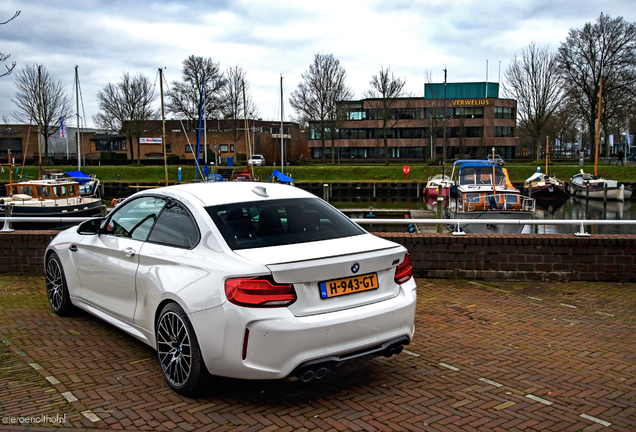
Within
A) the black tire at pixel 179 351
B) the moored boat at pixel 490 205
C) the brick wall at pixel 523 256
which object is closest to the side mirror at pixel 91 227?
the black tire at pixel 179 351

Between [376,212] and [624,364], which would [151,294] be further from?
[376,212]

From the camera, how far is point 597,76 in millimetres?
51781

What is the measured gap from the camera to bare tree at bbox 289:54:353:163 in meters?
60.9

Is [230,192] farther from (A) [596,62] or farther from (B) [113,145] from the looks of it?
(B) [113,145]

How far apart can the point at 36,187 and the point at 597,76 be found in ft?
163

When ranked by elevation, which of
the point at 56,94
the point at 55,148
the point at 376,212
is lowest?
the point at 376,212

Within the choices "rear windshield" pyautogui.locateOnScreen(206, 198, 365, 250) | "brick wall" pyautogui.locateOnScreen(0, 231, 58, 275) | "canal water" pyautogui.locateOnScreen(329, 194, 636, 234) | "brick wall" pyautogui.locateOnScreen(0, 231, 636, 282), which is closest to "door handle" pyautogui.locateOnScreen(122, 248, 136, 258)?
"rear windshield" pyautogui.locateOnScreen(206, 198, 365, 250)

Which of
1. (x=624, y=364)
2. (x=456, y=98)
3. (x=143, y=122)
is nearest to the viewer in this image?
(x=624, y=364)

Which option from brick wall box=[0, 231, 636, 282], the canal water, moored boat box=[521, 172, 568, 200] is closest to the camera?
brick wall box=[0, 231, 636, 282]

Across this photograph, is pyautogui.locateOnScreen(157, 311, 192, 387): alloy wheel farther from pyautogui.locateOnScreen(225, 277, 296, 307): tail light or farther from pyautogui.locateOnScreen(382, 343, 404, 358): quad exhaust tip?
pyautogui.locateOnScreen(382, 343, 404, 358): quad exhaust tip

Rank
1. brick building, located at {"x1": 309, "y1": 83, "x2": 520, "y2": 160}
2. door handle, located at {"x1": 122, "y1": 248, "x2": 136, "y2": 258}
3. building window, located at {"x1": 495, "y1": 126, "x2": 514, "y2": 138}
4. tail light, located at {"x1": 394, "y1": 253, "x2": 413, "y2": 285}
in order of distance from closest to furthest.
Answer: tail light, located at {"x1": 394, "y1": 253, "x2": 413, "y2": 285} → door handle, located at {"x1": 122, "y1": 248, "x2": 136, "y2": 258} → brick building, located at {"x1": 309, "y1": 83, "x2": 520, "y2": 160} → building window, located at {"x1": 495, "y1": 126, "x2": 514, "y2": 138}

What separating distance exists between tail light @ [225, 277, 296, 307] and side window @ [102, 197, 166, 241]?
149 centimetres

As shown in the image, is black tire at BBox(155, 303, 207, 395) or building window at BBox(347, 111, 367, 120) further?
building window at BBox(347, 111, 367, 120)

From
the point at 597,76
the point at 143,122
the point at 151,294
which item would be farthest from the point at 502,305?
the point at 143,122
